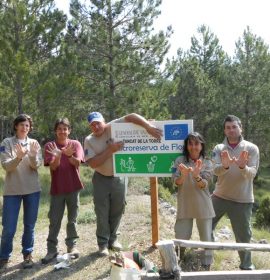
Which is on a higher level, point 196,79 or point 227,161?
point 196,79

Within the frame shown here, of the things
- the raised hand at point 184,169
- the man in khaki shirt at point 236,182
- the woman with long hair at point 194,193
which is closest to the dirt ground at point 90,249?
the woman with long hair at point 194,193

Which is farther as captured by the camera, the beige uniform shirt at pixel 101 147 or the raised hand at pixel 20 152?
the beige uniform shirt at pixel 101 147

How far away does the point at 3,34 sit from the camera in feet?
48.5

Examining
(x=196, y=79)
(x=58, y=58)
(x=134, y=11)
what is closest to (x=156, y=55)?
(x=134, y=11)

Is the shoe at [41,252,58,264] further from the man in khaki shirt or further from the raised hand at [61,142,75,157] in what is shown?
the man in khaki shirt

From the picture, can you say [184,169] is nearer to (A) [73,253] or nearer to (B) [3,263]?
(A) [73,253]

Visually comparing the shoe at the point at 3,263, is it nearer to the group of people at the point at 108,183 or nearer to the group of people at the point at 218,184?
the group of people at the point at 108,183

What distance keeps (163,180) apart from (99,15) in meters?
7.11

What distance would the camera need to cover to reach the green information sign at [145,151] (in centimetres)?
506

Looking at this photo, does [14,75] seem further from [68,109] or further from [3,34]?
[68,109]

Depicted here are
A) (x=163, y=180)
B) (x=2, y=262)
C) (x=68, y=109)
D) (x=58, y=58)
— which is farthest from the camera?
(x=68, y=109)

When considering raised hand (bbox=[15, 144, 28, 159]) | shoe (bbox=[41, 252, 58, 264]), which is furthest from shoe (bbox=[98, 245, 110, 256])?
raised hand (bbox=[15, 144, 28, 159])

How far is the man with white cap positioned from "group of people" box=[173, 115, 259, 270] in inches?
25.4

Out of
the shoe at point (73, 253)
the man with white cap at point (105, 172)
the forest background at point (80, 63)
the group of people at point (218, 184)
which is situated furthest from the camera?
the forest background at point (80, 63)
